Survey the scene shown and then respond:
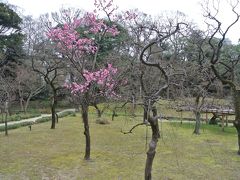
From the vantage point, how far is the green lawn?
9.94 meters

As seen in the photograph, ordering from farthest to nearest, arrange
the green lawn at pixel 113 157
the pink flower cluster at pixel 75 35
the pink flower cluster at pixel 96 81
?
the pink flower cluster at pixel 75 35, the pink flower cluster at pixel 96 81, the green lawn at pixel 113 157

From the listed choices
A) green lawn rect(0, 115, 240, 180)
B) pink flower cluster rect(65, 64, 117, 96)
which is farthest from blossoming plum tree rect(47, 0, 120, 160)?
green lawn rect(0, 115, 240, 180)

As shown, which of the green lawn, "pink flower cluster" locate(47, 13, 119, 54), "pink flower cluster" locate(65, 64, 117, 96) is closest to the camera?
the green lawn

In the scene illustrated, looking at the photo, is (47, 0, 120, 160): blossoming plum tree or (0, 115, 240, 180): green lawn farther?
(47, 0, 120, 160): blossoming plum tree

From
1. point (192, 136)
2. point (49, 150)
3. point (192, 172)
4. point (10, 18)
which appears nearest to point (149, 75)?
point (192, 136)

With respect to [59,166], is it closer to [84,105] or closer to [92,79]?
[84,105]

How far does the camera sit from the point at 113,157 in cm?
1221

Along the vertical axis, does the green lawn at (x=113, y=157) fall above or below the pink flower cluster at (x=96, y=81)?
below

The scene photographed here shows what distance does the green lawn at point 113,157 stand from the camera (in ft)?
32.6

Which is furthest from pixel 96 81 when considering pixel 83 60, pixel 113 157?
pixel 113 157

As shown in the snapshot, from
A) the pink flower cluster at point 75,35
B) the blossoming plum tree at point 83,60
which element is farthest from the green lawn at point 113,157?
the pink flower cluster at point 75,35

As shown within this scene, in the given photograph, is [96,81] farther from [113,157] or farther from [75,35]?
[113,157]

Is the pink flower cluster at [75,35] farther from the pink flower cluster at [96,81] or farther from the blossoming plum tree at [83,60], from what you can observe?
the pink flower cluster at [96,81]

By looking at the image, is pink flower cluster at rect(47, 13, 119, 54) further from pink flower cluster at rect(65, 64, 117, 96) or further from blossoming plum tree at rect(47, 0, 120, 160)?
pink flower cluster at rect(65, 64, 117, 96)
